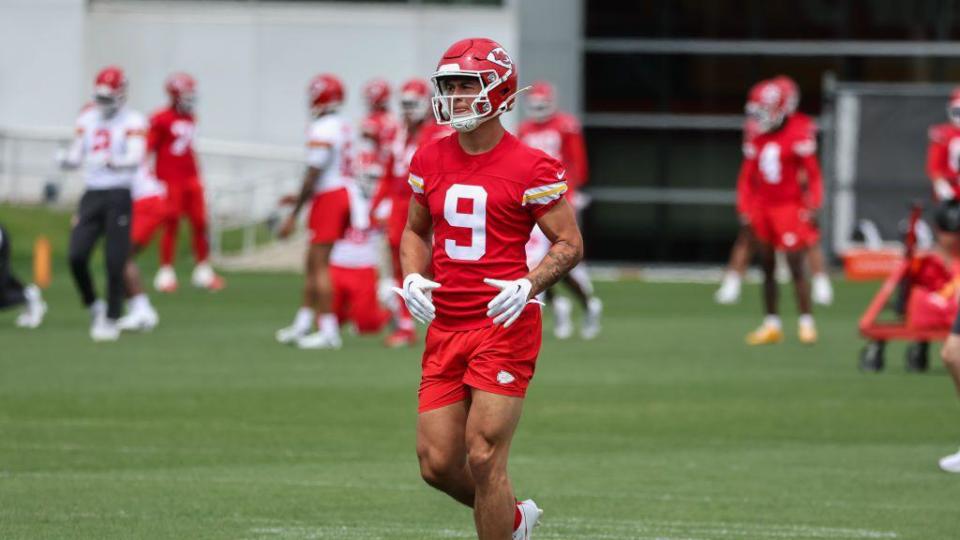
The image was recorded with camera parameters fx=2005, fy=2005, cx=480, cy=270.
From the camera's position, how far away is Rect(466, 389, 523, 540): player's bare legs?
7.64 metres

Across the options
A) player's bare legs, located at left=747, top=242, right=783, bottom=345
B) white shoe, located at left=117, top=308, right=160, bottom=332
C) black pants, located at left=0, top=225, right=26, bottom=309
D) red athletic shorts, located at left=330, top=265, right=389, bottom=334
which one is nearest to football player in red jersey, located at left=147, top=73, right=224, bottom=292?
white shoe, located at left=117, top=308, right=160, bottom=332

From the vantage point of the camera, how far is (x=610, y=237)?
1348 inches

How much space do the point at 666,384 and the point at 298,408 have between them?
330 centimetres

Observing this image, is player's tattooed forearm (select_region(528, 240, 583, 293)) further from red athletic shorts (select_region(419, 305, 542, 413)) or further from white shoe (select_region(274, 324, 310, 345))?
white shoe (select_region(274, 324, 310, 345))

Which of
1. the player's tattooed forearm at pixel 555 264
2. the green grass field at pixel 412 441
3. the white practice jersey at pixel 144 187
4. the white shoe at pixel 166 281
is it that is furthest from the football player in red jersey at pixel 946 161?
the white shoe at pixel 166 281

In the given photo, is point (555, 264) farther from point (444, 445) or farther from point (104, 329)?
point (104, 329)

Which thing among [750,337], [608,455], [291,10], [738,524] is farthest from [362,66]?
[738,524]

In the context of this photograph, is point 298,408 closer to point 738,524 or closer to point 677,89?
point 738,524

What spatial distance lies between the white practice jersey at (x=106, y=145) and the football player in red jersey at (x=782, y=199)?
589cm

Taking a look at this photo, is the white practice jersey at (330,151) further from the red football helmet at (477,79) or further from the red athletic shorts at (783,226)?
the red football helmet at (477,79)

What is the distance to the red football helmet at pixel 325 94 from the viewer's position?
57.9ft

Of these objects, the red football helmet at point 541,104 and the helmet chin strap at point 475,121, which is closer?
the helmet chin strap at point 475,121

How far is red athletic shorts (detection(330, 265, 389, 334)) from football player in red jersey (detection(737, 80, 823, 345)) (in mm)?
3720

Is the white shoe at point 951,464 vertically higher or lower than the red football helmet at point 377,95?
lower
